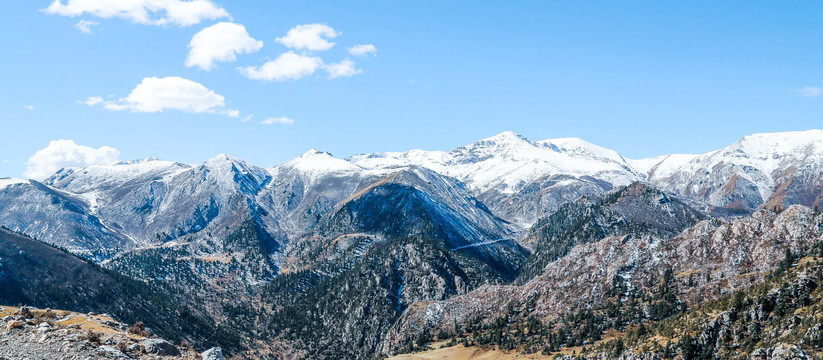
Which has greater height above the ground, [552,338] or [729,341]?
[729,341]

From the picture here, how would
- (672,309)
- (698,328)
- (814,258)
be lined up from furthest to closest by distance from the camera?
1. (672,309)
2. (814,258)
3. (698,328)

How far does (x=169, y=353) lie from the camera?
45219 millimetres

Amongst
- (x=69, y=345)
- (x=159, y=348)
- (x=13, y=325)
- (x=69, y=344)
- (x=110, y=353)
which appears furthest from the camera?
(x=159, y=348)

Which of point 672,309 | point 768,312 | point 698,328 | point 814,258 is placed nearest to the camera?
point 768,312

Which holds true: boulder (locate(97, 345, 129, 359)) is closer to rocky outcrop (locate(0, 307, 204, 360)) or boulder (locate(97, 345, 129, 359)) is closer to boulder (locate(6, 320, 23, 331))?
rocky outcrop (locate(0, 307, 204, 360))

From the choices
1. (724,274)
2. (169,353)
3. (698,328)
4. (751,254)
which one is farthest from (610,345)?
(169,353)

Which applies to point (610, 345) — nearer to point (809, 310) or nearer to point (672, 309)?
point (672, 309)

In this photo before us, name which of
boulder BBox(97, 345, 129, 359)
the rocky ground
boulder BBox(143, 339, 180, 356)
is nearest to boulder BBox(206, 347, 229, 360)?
the rocky ground

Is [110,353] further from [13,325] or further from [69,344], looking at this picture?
[13,325]

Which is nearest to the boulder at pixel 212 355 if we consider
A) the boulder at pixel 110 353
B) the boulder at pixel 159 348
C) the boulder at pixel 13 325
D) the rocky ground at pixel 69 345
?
the rocky ground at pixel 69 345

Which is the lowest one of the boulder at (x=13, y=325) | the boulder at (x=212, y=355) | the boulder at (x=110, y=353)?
the boulder at (x=212, y=355)

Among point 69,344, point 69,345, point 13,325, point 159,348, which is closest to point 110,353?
point 69,345

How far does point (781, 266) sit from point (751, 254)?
2785 cm

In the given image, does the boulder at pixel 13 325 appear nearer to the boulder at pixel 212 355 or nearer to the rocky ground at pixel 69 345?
the rocky ground at pixel 69 345
